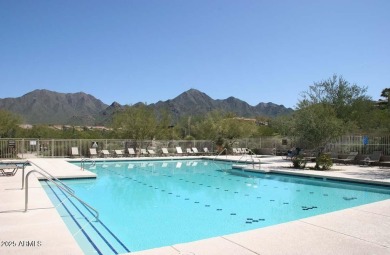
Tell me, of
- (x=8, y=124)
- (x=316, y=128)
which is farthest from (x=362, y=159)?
(x=8, y=124)

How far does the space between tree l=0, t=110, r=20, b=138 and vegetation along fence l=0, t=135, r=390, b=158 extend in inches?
263

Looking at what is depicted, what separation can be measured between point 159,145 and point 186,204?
47.7 feet

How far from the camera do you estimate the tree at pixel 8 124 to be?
78.7ft

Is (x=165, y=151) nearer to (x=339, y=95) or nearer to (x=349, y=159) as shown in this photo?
(x=349, y=159)

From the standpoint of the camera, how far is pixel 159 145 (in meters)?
22.7

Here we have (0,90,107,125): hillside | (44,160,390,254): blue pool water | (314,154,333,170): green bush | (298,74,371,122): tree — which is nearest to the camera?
(44,160,390,254): blue pool water

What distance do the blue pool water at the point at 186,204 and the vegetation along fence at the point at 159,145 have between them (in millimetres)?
7146

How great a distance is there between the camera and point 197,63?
28.7 metres

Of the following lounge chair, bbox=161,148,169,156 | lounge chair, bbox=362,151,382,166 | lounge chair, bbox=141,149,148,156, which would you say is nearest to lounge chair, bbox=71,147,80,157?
lounge chair, bbox=141,149,148,156

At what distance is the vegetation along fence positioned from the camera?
57.4 ft

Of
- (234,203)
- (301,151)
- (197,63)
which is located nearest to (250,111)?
(197,63)

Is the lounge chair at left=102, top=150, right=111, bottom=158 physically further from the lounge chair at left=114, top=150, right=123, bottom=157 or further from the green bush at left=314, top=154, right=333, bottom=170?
the green bush at left=314, top=154, right=333, bottom=170

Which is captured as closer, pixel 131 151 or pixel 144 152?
pixel 131 151

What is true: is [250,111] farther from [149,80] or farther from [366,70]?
[366,70]
